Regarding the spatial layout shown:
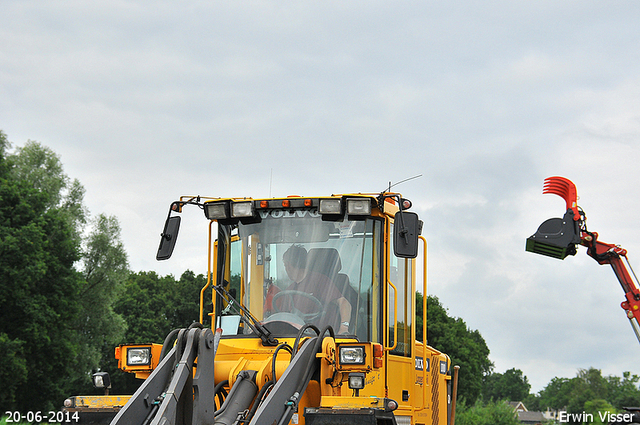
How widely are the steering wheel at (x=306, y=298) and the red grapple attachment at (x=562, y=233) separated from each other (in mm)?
4478

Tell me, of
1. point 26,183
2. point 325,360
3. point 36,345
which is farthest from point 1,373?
point 325,360

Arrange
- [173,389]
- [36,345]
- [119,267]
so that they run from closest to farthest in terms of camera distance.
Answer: [173,389] < [36,345] < [119,267]

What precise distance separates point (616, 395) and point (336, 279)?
27.6 meters

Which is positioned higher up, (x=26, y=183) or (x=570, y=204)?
(x=26, y=183)

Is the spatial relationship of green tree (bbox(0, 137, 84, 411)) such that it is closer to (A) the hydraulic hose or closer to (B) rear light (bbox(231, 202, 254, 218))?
(B) rear light (bbox(231, 202, 254, 218))

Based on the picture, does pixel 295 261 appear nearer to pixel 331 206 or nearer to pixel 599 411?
pixel 331 206

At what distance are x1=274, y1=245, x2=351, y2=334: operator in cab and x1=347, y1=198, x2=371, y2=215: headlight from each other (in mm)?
746

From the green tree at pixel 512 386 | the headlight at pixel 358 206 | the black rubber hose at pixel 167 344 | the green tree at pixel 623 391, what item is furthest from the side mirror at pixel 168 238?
the green tree at pixel 512 386

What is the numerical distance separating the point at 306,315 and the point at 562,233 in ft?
15.9

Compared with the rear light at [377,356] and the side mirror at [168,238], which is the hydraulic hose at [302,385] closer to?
the rear light at [377,356]

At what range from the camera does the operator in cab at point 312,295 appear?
24.3 feet

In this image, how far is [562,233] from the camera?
34.5ft

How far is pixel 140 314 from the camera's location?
60.1 m

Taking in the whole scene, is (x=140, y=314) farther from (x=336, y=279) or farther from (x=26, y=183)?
(x=336, y=279)
